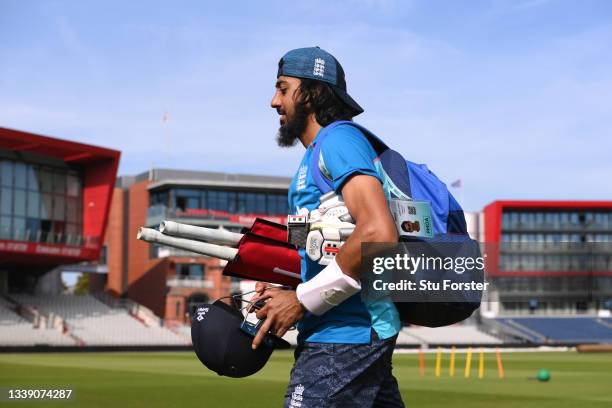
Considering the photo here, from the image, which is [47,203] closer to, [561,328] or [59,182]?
[59,182]

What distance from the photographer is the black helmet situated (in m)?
3.87

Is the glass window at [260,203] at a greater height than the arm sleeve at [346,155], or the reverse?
the glass window at [260,203]

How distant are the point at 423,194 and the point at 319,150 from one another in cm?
44

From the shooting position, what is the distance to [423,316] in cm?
384

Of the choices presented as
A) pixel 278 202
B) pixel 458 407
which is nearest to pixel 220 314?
pixel 458 407

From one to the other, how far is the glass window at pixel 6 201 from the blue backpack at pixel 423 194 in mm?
71202

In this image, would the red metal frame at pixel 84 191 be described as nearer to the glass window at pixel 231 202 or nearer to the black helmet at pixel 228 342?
the glass window at pixel 231 202

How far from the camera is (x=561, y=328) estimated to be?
95188 millimetres

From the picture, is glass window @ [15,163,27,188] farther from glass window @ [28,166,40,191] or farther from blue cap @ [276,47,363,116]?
blue cap @ [276,47,363,116]

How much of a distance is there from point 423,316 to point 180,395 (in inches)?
645

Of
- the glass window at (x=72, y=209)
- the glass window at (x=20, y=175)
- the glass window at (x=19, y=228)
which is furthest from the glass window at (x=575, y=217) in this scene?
the glass window at (x=19, y=228)

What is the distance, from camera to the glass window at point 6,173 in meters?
72.1

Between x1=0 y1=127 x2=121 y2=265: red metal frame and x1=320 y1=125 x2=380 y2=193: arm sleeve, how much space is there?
221 ft

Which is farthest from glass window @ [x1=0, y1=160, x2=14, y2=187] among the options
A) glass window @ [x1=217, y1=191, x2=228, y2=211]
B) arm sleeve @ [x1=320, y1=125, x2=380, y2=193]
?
arm sleeve @ [x1=320, y1=125, x2=380, y2=193]
